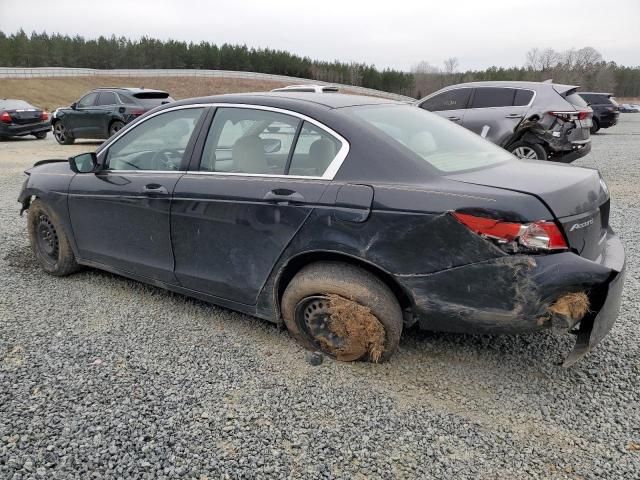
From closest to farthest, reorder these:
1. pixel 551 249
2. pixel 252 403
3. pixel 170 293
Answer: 1. pixel 551 249
2. pixel 252 403
3. pixel 170 293

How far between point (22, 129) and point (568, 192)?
17.8m

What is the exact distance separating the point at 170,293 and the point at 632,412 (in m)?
3.13

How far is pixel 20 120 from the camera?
16219 mm

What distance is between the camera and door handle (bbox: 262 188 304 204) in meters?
2.83

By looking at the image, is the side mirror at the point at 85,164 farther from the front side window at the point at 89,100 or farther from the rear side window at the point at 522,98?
the front side window at the point at 89,100

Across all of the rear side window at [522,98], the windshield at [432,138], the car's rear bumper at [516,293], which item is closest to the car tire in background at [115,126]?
the rear side window at [522,98]

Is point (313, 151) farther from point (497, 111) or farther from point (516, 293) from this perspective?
point (497, 111)

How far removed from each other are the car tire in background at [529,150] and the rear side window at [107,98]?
10.6 metres

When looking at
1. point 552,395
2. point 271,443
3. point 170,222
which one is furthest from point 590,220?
point 170,222

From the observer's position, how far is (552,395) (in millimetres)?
2623

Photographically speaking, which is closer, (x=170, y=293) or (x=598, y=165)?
(x=170, y=293)

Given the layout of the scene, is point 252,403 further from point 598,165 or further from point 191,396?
point 598,165

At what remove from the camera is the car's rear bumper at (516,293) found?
2340 millimetres

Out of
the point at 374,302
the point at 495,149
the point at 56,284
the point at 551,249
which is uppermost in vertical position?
the point at 495,149
